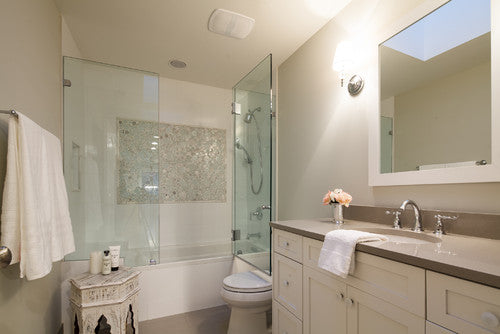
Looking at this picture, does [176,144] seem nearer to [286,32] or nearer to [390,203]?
[286,32]

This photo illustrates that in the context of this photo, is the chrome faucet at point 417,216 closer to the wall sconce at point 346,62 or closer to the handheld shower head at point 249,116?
the wall sconce at point 346,62

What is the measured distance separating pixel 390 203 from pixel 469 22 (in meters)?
0.96

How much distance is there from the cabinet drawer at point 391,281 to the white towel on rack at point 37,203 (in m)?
1.36

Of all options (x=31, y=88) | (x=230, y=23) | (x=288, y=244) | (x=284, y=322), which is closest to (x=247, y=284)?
(x=284, y=322)

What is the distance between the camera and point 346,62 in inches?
69.1

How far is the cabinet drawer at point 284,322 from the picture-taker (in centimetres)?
136

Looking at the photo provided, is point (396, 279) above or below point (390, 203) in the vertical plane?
below

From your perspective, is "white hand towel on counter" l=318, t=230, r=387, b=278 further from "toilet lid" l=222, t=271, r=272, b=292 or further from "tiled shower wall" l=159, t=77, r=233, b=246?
"tiled shower wall" l=159, t=77, r=233, b=246

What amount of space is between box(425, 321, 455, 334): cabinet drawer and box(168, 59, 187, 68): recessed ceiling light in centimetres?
283

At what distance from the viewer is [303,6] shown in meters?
1.83

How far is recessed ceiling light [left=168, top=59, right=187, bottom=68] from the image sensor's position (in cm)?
268

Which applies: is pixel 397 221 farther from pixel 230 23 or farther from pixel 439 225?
pixel 230 23

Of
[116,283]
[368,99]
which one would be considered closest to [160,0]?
[368,99]

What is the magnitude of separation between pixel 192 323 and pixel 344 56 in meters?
2.51
